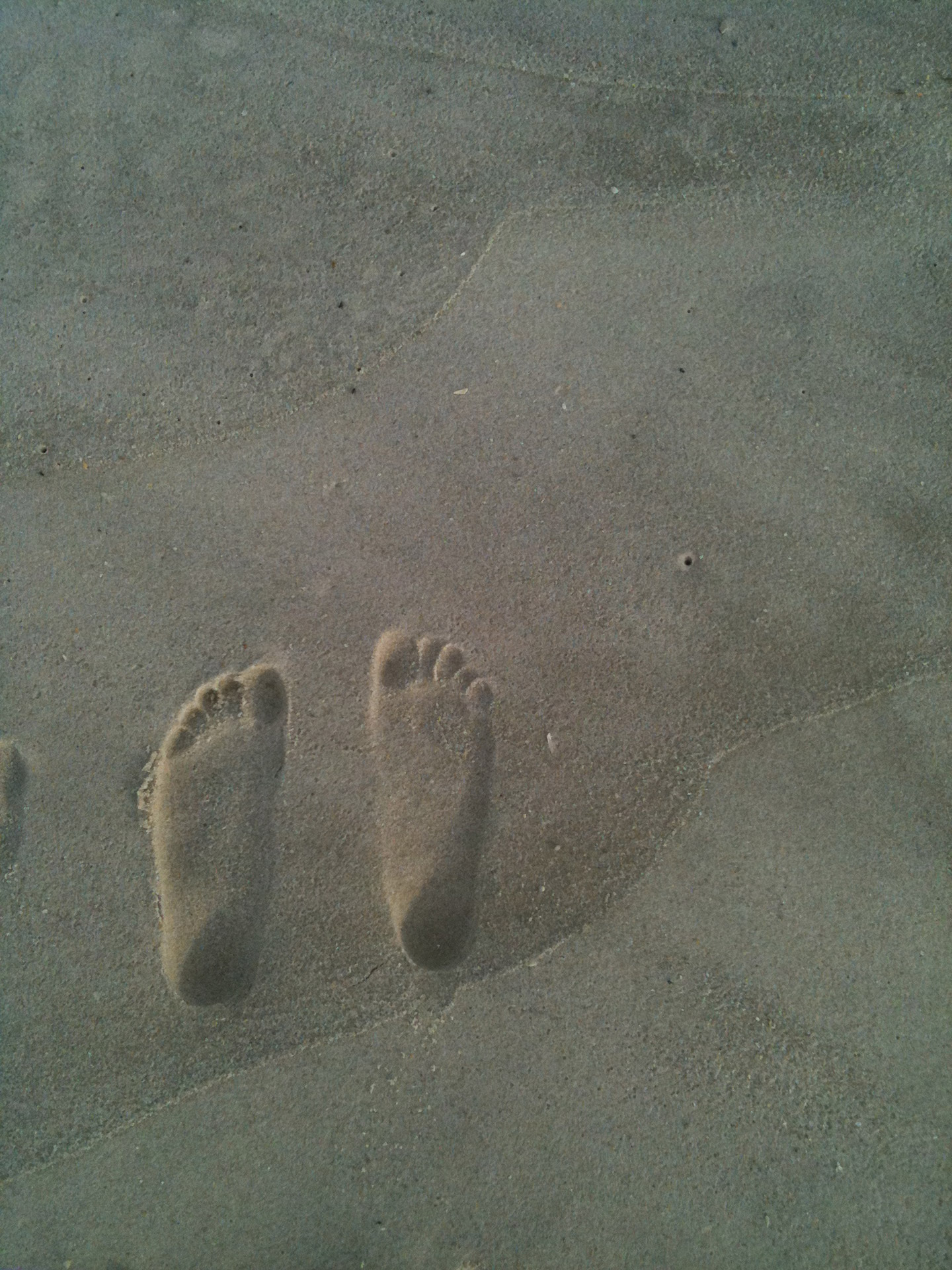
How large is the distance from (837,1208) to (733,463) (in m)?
2.50

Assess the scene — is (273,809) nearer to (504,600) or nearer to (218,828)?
(218,828)

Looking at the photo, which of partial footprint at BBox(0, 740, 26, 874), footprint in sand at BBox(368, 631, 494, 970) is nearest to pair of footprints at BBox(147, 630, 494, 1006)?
footprint in sand at BBox(368, 631, 494, 970)

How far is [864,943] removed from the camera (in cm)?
210

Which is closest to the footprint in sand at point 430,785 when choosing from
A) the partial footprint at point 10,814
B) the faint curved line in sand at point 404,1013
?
the faint curved line in sand at point 404,1013

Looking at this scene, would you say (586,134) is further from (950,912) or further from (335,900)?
(950,912)

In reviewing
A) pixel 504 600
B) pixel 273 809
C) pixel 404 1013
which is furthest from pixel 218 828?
pixel 504 600

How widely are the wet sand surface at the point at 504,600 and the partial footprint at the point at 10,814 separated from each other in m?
0.02

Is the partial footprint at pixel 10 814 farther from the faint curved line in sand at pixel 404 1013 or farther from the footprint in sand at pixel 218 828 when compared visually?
the faint curved line in sand at pixel 404 1013

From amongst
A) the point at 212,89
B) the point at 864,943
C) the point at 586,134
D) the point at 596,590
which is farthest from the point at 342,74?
the point at 864,943

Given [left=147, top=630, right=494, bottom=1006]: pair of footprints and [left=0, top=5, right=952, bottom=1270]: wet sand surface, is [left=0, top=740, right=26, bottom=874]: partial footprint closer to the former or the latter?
[left=0, top=5, right=952, bottom=1270]: wet sand surface

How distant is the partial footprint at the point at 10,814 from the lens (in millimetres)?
2146

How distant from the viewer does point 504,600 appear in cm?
216

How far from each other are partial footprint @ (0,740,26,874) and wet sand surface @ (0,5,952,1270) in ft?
0.07

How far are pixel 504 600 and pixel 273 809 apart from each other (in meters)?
1.07
